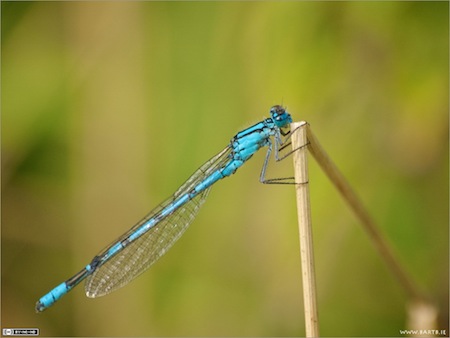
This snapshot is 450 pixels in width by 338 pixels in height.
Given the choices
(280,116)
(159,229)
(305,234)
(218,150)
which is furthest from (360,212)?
(159,229)

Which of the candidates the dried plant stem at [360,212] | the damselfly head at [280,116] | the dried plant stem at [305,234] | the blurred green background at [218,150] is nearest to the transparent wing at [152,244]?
the blurred green background at [218,150]

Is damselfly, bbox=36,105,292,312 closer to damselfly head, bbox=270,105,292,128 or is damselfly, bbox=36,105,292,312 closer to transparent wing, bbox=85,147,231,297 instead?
transparent wing, bbox=85,147,231,297

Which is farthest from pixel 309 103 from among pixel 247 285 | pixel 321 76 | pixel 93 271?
pixel 93 271

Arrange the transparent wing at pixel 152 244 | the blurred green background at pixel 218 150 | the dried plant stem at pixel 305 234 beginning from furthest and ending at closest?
1. the transparent wing at pixel 152 244
2. the blurred green background at pixel 218 150
3. the dried plant stem at pixel 305 234

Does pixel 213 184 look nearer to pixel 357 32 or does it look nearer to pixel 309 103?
pixel 309 103

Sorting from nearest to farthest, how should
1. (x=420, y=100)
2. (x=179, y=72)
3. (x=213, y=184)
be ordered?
(x=420, y=100) < (x=213, y=184) < (x=179, y=72)

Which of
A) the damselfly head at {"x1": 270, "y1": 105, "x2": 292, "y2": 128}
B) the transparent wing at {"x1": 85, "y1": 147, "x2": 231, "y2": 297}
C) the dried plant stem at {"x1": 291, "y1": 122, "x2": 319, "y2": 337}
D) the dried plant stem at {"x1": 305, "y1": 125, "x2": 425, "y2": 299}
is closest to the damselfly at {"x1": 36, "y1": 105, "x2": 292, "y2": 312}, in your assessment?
the transparent wing at {"x1": 85, "y1": 147, "x2": 231, "y2": 297}

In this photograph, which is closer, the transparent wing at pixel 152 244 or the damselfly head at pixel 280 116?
the damselfly head at pixel 280 116

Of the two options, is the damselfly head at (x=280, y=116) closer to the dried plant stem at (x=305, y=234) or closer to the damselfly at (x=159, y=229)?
the damselfly at (x=159, y=229)
